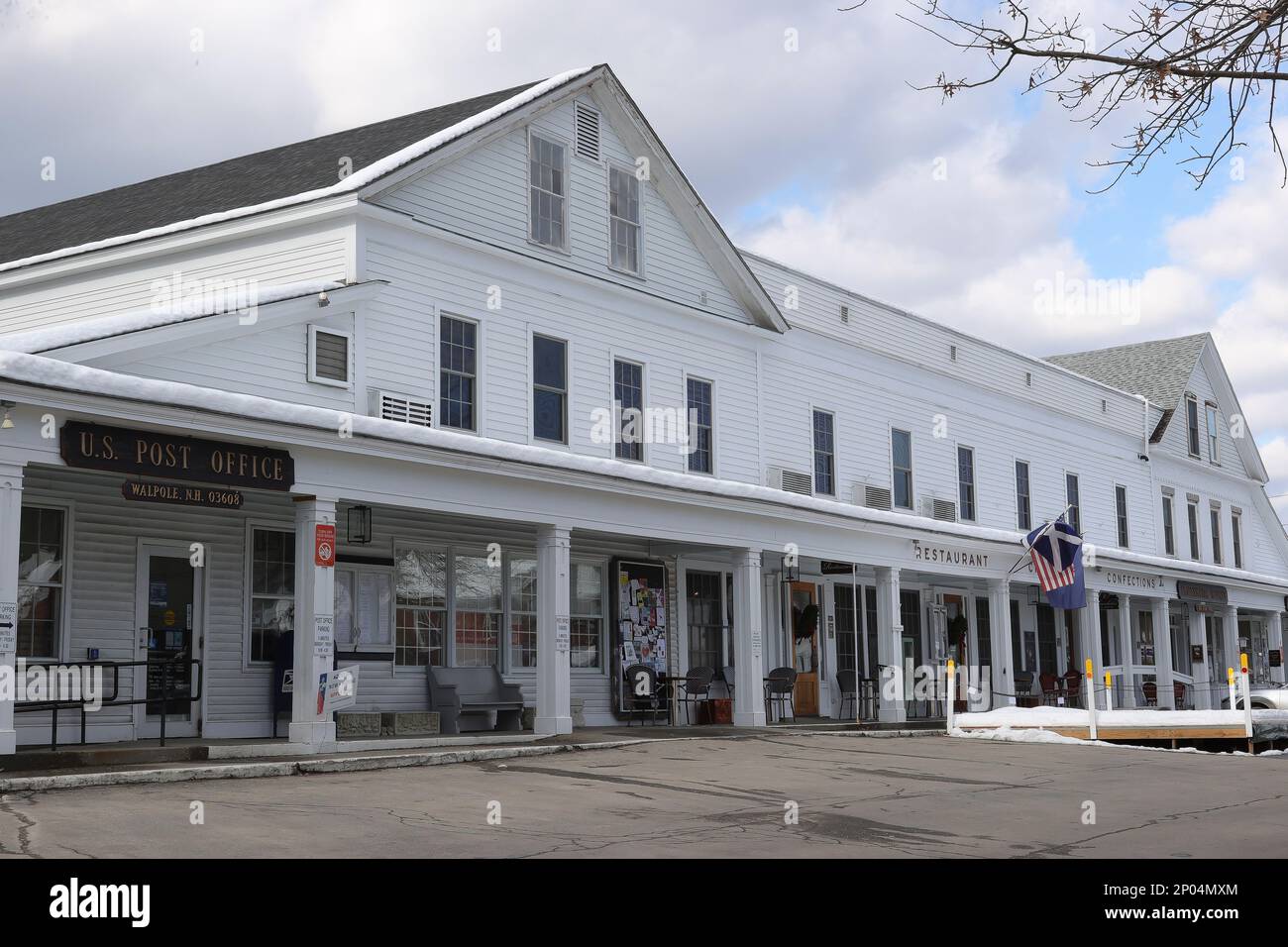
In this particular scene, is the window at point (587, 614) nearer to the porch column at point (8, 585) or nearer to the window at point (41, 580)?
the window at point (41, 580)

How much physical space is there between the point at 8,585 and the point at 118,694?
12.2 feet

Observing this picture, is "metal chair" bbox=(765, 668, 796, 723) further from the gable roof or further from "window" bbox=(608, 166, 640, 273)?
the gable roof

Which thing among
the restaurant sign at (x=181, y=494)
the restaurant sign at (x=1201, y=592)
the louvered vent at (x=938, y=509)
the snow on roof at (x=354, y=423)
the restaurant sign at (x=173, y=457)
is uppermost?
the louvered vent at (x=938, y=509)

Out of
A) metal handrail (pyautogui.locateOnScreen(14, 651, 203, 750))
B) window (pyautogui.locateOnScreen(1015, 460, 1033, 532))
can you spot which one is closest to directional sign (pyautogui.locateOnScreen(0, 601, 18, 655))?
metal handrail (pyautogui.locateOnScreen(14, 651, 203, 750))

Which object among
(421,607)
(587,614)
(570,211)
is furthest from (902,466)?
(421,607)

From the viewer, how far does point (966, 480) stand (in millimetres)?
30297

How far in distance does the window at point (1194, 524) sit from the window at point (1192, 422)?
4.53 ft

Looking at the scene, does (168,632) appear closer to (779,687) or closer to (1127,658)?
(779,687)

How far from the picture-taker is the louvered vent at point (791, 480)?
2425cm

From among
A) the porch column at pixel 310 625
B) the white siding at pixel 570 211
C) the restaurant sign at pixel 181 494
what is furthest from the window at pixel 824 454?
the restaurant sign at pixel 181 494

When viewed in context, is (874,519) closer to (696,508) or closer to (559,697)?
(696,508)
